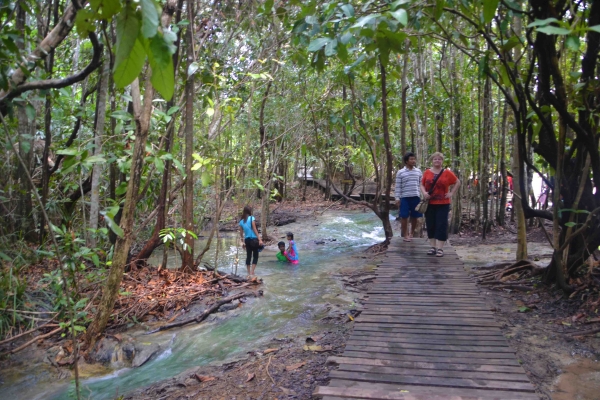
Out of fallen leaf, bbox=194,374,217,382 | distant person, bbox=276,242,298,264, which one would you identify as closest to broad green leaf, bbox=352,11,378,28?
fallen leaf, bbox=194,374,217,382

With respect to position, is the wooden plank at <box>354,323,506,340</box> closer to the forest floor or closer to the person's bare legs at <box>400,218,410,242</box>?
A: the forest floor

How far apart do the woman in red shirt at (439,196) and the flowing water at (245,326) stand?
1892mm

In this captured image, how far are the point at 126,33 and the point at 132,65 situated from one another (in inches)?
4.9

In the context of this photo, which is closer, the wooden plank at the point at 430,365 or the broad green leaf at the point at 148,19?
the broad green leaf at the point at 148,19

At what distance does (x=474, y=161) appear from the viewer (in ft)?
49.0

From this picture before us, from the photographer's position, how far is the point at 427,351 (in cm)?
362

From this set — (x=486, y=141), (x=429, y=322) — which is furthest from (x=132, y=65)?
(x=486, y=141)

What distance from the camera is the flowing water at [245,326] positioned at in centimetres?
536

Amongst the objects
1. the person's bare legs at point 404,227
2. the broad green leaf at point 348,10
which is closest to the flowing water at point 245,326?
the person's bare legs at point 404,227

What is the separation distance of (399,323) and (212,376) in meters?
2.05

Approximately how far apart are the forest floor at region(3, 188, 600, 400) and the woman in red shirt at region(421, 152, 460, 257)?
1.21 meters

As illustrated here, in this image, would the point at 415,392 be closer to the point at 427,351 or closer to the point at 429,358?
the point at 429,358

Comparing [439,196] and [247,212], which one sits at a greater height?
[439,196]

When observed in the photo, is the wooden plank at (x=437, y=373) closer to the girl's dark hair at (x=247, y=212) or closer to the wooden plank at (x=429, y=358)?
the wooden plank at (x=429, y=358)
